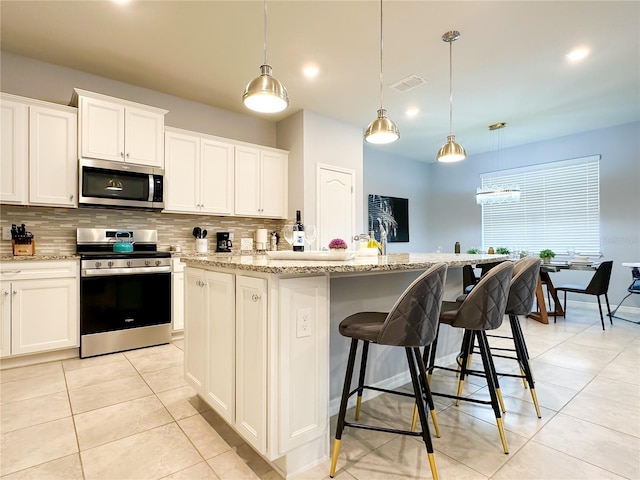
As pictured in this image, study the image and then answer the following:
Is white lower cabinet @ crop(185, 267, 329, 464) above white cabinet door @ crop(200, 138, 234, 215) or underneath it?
underneath

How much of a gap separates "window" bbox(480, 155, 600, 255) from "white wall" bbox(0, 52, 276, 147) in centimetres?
453

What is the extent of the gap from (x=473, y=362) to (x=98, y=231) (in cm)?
396

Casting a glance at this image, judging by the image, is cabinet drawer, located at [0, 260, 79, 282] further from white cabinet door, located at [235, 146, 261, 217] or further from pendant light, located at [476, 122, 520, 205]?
pendant light, located at [476, 122, 520, 205]

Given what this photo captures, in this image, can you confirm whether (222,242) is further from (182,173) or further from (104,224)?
(104,224)

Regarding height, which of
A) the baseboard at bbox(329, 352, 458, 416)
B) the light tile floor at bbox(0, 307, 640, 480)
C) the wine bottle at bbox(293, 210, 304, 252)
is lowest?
the light tile floor at bbox(0, 307, 640, 480)

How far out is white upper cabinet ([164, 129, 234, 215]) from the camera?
3812 mm

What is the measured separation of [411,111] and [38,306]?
4.66 m

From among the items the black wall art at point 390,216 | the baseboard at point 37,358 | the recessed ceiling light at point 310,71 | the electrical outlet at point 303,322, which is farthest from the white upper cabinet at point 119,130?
the black wall art at point 390,216

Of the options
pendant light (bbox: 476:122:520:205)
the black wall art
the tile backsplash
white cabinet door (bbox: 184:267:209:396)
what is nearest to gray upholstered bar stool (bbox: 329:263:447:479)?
white cabinet door (bbox: 184:267:209:396)

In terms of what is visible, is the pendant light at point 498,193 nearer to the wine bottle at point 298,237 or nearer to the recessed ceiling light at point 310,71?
the recessed ceiling light at point 310,71

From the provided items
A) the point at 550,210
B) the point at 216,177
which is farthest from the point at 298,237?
the point at 550,210

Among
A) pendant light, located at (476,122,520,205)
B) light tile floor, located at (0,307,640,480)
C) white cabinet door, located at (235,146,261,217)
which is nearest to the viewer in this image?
light tile floor, located at (0,307,640,480)

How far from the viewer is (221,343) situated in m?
1.78

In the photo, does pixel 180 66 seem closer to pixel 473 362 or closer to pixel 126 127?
pixel 126 127
